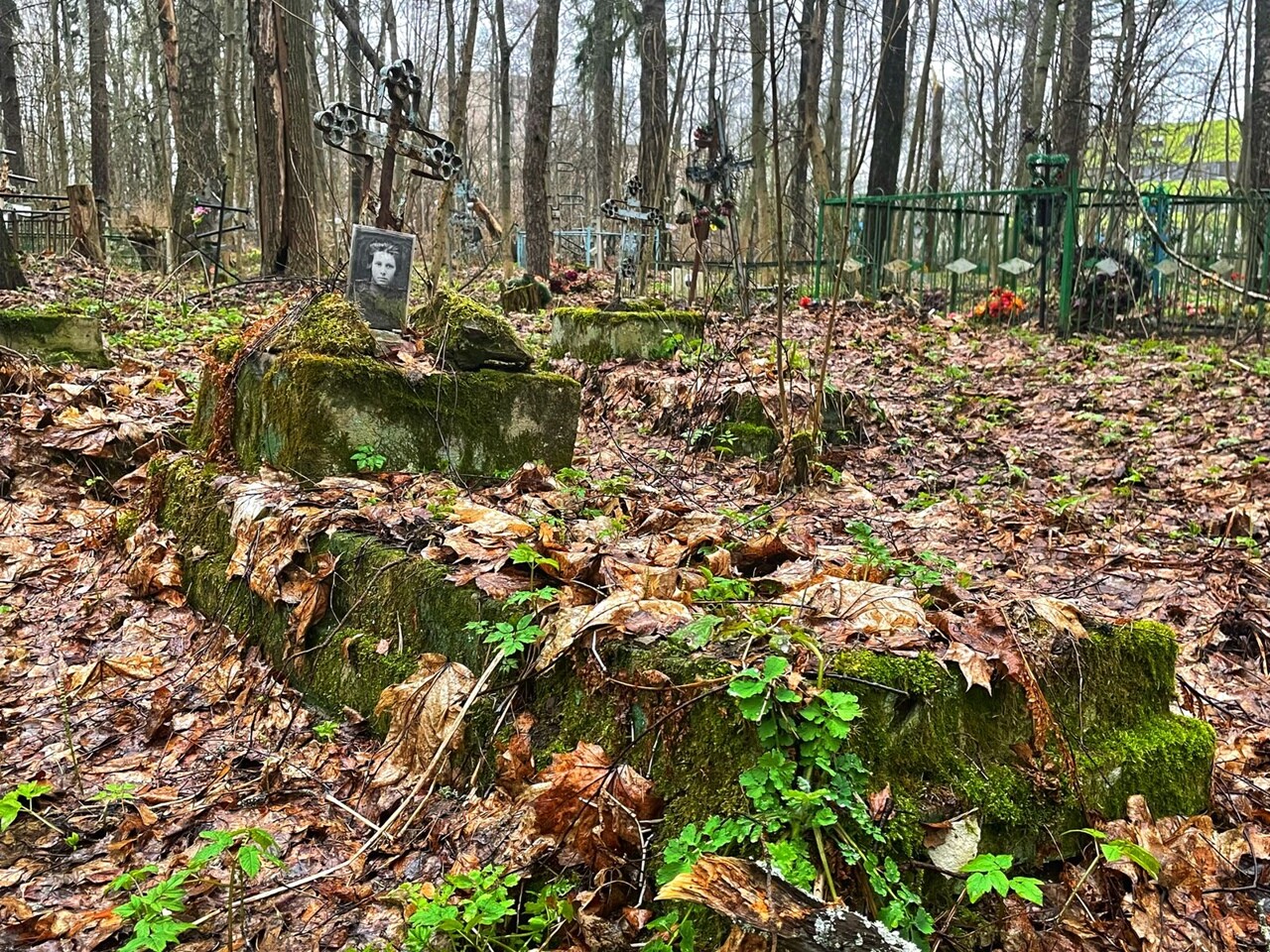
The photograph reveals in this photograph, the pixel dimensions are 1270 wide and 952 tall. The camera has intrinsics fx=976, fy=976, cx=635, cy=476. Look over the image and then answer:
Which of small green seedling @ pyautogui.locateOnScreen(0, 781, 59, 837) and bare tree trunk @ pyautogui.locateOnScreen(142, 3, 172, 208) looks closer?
small green seedling @ pyautogui.locateOnScreen(0, 781, 59, 837)

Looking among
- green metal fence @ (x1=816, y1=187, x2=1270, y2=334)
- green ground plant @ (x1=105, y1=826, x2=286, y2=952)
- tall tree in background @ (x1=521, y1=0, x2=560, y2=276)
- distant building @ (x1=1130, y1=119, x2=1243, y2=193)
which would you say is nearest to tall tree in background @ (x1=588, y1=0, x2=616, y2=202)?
tall tree in background @ (x1=521, y1=0, x2=560, y2=276)

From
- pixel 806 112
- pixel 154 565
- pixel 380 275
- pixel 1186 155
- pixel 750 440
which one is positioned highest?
pixel 1186 155

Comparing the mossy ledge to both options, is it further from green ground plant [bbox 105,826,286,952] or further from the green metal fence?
the green metal fence

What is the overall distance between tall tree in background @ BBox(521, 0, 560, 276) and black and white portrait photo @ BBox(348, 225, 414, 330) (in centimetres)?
926

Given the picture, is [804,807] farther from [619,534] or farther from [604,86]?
[604,86]

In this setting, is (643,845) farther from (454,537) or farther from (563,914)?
(454,537)

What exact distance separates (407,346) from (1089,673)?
11.5 ft

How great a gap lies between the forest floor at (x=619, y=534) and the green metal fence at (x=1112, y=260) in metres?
1.80

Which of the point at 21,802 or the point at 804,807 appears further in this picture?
the point at 21,802

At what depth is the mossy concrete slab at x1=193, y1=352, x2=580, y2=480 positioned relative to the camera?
14.0 ft

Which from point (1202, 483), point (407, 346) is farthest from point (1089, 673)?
point (1202, 483)

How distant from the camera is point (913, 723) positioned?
→ 2.08 meters

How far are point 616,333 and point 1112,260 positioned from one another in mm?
6428

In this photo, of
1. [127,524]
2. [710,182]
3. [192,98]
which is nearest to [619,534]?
[127,524]
